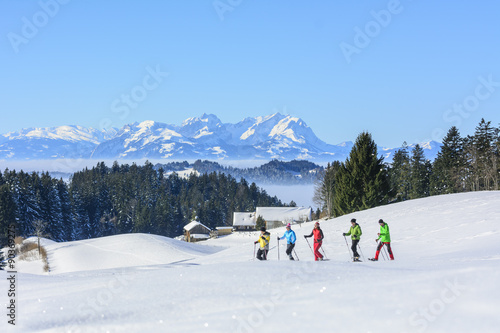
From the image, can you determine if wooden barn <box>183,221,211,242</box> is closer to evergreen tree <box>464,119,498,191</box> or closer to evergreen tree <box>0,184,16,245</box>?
evergreen tree <box>0,184,16,245</box>

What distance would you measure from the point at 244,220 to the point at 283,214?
1307cm

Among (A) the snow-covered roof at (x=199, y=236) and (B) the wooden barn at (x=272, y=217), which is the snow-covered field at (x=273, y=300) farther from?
(B) the wooden barn at (x=272, y=217)

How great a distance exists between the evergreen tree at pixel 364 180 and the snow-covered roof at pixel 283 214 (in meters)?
68.1

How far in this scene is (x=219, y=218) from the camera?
144 m

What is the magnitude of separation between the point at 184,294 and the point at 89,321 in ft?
8.22

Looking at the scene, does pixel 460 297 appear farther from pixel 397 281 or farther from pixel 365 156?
pixel 365 156

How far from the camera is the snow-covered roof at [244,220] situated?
412 feet

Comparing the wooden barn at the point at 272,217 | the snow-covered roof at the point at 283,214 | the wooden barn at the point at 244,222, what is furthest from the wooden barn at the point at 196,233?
the snow-covered roof at the point at 283,214

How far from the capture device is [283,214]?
121938mm

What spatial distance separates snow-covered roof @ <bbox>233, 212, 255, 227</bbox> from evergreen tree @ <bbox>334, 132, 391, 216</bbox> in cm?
7564

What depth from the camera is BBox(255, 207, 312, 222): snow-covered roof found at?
392 ft

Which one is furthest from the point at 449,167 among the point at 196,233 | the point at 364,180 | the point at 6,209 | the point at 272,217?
the point at 6,209

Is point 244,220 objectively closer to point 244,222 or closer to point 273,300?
point 244,222

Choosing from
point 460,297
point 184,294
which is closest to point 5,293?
point 184,294
